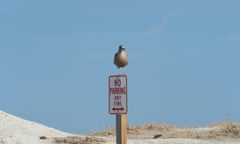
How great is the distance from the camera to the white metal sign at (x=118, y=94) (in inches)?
413

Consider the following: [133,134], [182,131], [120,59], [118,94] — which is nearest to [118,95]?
[118,94]

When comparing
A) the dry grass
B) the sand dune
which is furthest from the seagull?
the dry grass

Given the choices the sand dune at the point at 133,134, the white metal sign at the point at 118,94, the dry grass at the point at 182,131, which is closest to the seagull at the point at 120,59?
the white metal sign at the point at 118,94

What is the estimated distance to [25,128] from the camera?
778 inches

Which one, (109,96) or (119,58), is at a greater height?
(119,58)

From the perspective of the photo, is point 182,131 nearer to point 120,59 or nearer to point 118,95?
point 120,59

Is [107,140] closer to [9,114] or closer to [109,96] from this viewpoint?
[9,114]

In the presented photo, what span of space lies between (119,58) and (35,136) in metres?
8.84

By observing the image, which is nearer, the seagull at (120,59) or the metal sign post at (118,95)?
the metal sign post at (118,95)

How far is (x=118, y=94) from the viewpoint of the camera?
10516 mm

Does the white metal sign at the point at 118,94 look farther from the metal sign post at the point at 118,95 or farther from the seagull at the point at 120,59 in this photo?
the seagull at the point at 120,59

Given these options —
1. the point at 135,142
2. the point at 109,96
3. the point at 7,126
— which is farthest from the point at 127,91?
the point at 7,126

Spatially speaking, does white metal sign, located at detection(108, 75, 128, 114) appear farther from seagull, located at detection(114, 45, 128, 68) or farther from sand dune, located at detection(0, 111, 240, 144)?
sand dune, located at detection(0, 111, 240, 144)

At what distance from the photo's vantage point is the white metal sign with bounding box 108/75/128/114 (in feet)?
34.4
